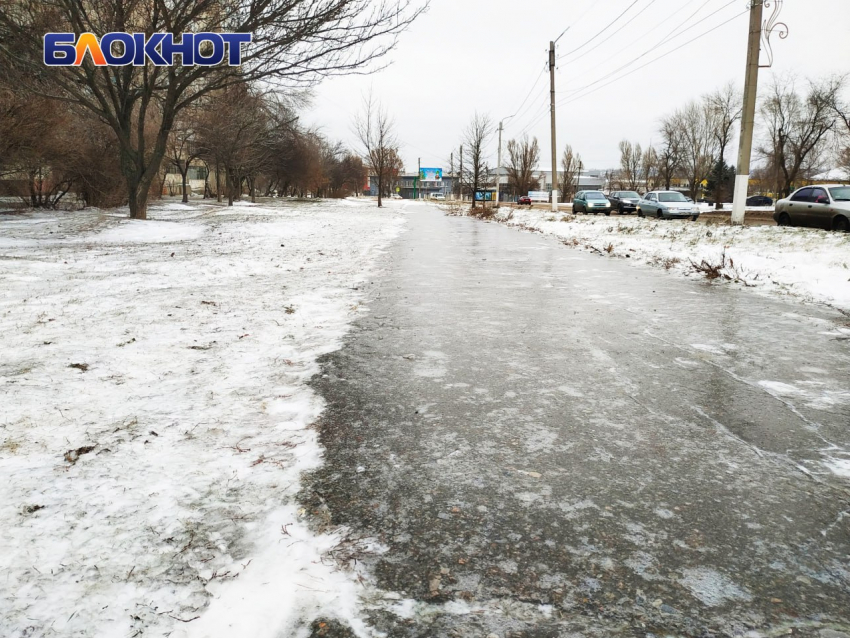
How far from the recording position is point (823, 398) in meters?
3.64

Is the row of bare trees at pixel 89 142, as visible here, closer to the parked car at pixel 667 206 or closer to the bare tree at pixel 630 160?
the parked car at pixel 667 206

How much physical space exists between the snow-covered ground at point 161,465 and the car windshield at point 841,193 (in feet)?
52.1

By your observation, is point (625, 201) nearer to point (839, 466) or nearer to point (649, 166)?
point (839, 466)

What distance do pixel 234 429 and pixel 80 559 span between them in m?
1.16

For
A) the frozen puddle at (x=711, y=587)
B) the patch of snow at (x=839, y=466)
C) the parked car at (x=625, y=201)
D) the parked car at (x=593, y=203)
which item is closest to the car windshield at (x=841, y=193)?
the patch of snow at (x=839, y=466)

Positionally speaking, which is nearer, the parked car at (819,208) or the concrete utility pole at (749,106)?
the parked car at (819,208)

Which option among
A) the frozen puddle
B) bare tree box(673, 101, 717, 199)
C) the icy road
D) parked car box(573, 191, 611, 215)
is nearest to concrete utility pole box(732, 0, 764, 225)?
the icy road

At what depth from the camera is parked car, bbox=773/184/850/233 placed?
1528 centimetres

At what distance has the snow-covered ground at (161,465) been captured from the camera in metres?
1.77

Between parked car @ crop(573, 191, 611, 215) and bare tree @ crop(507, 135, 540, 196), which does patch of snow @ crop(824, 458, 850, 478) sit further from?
bare tree @ crop(507, 135, 540, 196)

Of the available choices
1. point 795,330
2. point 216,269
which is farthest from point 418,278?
point 795,330

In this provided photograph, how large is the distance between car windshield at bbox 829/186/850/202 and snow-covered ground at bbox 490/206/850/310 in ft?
9.61

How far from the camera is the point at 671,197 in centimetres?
2811

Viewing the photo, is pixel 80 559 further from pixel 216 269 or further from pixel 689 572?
pixel 216 269
